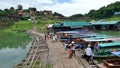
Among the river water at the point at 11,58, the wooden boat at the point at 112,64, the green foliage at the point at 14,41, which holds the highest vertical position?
the wooden boat at the point at 112,64

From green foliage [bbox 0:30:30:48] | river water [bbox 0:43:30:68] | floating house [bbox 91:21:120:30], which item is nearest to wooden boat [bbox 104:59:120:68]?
river water [bbox 0:43:30:68]

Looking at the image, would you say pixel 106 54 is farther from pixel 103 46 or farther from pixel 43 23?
pixel 43 23

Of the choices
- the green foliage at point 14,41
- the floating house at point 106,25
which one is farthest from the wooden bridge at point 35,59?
the floating house at point 106,25

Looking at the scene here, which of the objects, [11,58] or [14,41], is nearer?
[11,58]

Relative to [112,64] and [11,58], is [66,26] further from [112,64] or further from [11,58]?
[112,64]

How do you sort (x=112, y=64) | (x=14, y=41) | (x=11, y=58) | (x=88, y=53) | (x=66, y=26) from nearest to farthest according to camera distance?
1. (x=112, y=64)
2. (x=88, y=53)
3. (x=11, y=58)
4. (x=14, y=41)
5. (x=66, y=26)

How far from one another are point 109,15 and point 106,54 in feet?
230

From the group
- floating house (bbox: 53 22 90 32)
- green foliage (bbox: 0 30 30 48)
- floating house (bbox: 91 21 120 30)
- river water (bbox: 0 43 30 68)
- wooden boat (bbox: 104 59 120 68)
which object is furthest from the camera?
floating house (bbox: 91 21 120 30)

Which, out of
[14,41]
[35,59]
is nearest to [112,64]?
[35,59]

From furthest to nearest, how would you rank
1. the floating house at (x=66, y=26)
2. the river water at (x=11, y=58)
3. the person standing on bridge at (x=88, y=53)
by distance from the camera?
the floating house at (x=66, y=26) < the river water at (x=11, y=58) < the person standing on bridge at (x=88, y=53)

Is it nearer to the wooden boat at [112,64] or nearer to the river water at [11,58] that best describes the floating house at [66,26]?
the river water at [11,58]

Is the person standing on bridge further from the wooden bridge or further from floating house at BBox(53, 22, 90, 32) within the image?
floating house at BBox(53, 22, 90, 32)

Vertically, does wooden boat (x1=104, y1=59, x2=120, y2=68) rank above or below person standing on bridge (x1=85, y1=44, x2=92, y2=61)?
below

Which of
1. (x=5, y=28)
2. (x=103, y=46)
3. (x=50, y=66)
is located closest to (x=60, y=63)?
(x=50, y=66)
